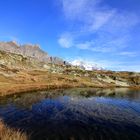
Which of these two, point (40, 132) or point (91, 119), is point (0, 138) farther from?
point (91, 119)

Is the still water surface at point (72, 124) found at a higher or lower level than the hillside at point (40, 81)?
lower

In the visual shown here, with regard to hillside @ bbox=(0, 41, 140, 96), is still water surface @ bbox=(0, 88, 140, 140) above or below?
below

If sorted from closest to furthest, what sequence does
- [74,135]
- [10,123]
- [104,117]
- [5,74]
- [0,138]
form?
[0,138] < [74,135] < [10,123] < [104,117] < [5,74]

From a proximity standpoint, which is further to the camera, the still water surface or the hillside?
the hillside

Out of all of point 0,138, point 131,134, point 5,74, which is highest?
point 5,74

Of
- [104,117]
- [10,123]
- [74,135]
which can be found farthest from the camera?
[104,117]

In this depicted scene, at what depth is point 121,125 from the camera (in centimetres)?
3216

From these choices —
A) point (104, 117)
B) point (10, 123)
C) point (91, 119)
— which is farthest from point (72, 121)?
point (10, 123)

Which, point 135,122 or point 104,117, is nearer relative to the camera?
point 135,122

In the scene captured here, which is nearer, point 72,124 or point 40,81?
point 72,124

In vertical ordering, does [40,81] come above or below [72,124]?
above

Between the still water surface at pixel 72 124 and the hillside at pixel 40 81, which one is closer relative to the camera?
the still water surface at pixel 72 124

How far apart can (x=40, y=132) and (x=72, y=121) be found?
7715 mm

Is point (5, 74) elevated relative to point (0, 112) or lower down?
elevated
